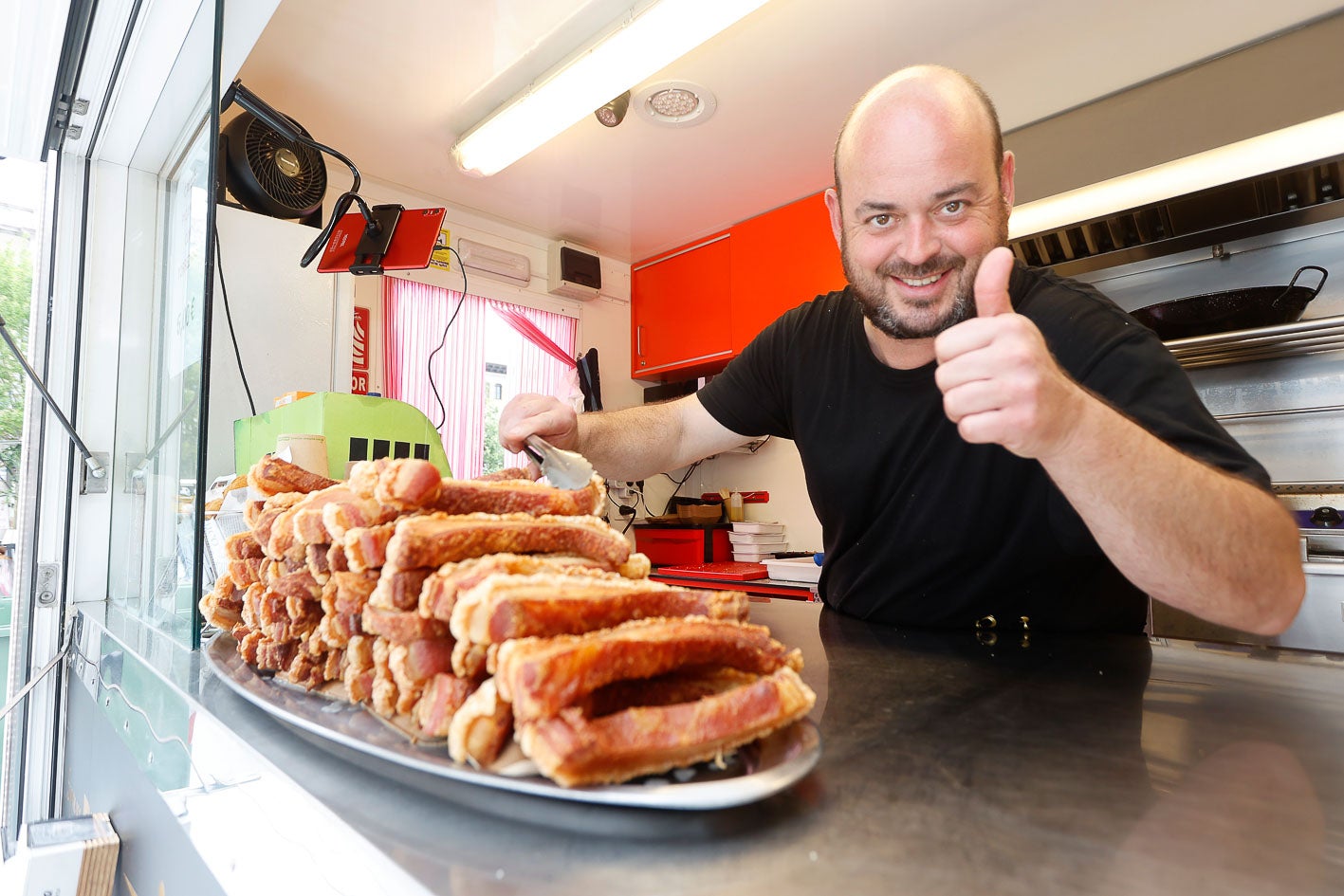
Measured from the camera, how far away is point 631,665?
462mm

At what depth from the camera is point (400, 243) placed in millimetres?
2447

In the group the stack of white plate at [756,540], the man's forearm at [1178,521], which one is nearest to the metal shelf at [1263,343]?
the man's forearm at [1178,521]

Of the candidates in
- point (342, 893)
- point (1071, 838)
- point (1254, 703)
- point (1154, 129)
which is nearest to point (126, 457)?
point (342, 893)

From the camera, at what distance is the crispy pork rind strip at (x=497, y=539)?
0.57m

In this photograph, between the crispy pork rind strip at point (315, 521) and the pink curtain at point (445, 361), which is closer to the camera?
the crispy pork rind strip at point (315, 521)

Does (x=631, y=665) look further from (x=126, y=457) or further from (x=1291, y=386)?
(x=1291, y=386)

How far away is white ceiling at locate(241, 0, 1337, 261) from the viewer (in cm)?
270

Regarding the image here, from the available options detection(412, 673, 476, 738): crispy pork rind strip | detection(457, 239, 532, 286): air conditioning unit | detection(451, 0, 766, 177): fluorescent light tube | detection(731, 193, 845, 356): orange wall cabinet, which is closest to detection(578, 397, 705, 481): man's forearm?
detection(412, 673, 476, 738): crispy pork rind strip

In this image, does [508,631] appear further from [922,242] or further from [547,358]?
[547,358]

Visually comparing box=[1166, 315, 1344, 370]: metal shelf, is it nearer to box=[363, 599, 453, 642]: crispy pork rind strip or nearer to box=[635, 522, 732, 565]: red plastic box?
box=[635, 522, 732, 565]: red plastic box

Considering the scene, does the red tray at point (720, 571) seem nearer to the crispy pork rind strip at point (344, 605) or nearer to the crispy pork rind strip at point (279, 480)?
the crispy pork rind strip at point (279, 480)

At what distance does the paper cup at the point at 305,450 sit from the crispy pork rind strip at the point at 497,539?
3.24 feet

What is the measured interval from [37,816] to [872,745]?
234 cm

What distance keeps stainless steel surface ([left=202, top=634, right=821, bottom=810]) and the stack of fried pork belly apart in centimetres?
1
